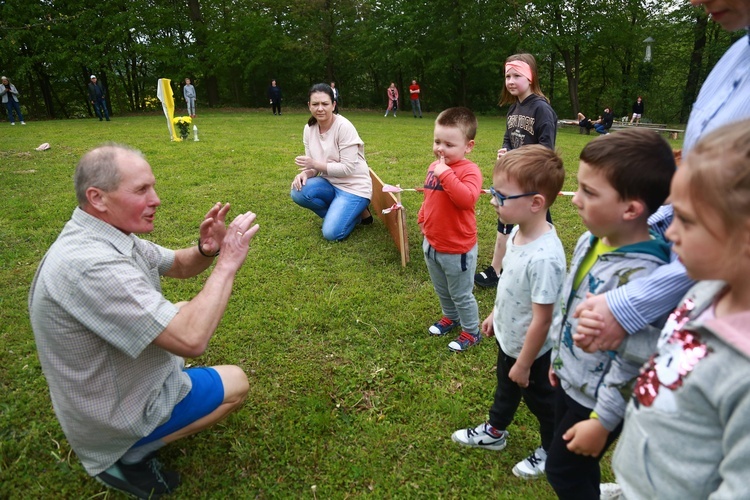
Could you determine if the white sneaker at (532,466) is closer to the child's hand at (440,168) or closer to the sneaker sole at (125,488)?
the child's hand at (440,168)

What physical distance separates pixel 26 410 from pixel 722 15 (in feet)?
12.4

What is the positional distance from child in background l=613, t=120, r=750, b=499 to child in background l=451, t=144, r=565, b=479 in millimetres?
680

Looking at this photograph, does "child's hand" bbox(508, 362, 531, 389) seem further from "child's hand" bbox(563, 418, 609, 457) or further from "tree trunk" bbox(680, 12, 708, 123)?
"tree trunk" bbox(680, 12, 708, 123)

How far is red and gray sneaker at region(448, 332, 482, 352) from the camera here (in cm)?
316

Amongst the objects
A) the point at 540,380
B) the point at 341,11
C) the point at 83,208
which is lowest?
the point at 540,380

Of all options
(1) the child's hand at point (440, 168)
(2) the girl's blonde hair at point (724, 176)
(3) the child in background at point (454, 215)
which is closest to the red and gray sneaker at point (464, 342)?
(3) the child in background at point (454, 215)

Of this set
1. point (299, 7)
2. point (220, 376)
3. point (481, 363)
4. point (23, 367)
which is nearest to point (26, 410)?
point (23, 367)

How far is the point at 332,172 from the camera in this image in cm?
513

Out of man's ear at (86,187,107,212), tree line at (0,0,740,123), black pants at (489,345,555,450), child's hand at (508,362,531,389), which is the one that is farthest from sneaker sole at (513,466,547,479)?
tree line at (0,0,740,123)

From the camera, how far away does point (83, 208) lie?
200 cm

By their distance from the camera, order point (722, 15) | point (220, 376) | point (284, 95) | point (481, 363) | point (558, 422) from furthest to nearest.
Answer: point (284, 95)
point (481, 363)
point (220, 376)
point (558, 422)
point (722, 15)

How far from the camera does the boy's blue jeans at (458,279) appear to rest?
2996 mm

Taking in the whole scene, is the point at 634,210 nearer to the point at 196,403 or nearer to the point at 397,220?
the point at 196,403

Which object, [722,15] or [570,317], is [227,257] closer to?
[570,317]
